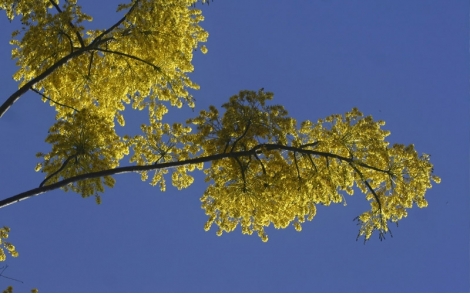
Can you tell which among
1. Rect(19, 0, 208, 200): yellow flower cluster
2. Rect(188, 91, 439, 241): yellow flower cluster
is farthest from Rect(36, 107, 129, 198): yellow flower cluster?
Rect(188, 91, 439, 241): yellow flower cluster

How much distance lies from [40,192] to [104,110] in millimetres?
4034

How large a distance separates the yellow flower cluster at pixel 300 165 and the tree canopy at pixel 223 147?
2 centimetres

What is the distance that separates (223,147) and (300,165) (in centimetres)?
165

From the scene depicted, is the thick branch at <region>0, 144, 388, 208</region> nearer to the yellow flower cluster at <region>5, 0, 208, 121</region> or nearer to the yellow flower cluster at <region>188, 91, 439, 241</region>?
the yellow flower cluster at <region>188, 91, 439, 241</region>

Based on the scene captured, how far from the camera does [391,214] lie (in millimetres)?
10391

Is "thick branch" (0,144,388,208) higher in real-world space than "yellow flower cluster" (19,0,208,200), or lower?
lower

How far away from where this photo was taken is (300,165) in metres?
10.5

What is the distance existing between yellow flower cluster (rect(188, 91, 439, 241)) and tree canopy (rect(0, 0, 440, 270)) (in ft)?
0.07

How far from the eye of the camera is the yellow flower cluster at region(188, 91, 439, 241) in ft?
32.5

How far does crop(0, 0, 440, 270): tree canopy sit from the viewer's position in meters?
9.91

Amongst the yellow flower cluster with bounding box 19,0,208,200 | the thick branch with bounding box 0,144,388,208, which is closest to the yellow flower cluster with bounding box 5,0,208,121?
the yellow flower cluster with bounding box 19,0,208,200

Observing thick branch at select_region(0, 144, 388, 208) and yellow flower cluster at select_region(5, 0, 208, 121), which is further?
yellow flower cluster at select_region(5, 0, 208, 121)

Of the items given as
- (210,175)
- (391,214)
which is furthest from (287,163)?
(391,214)

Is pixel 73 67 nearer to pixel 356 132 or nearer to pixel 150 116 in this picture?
pixel 150 116
